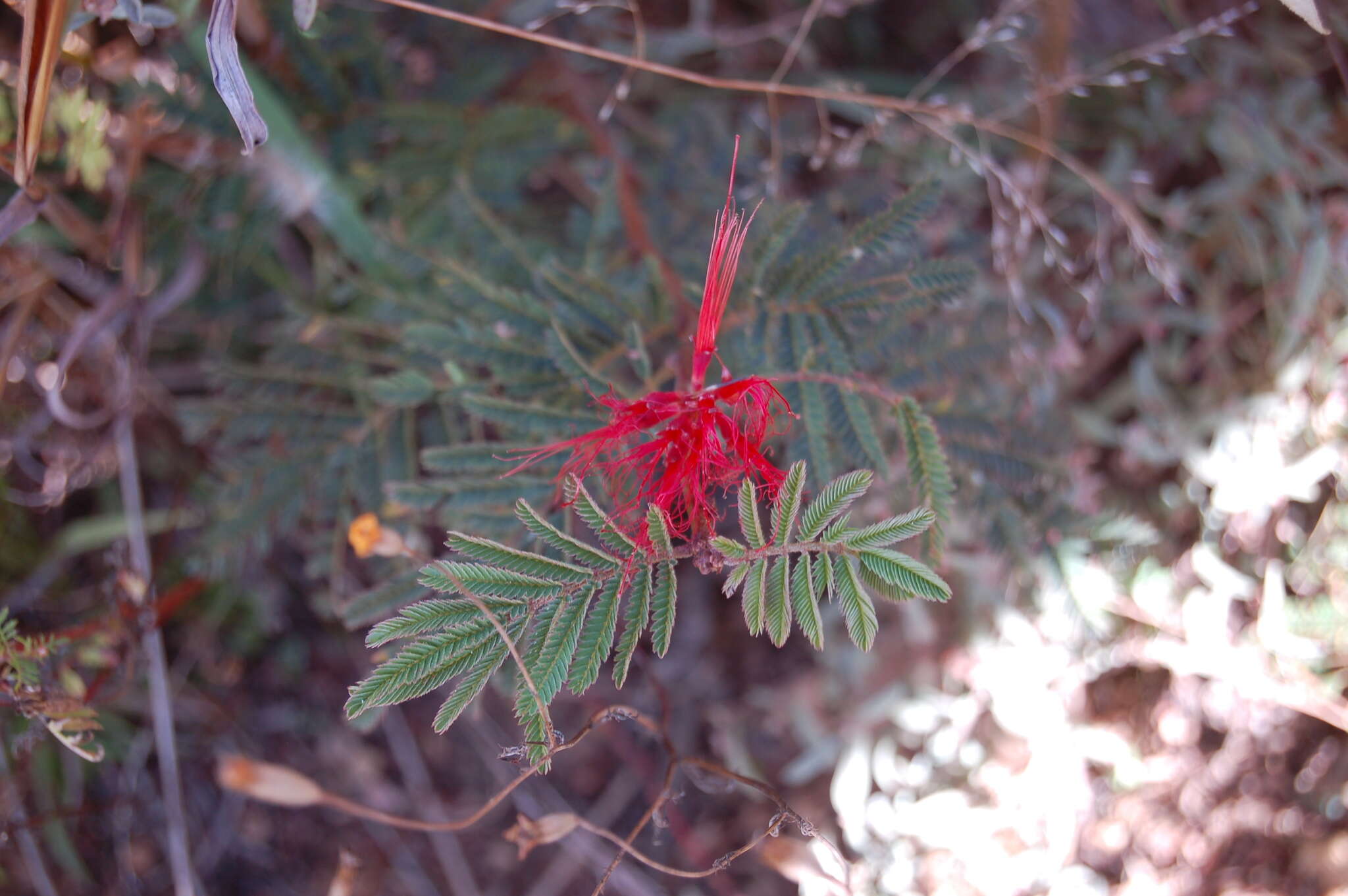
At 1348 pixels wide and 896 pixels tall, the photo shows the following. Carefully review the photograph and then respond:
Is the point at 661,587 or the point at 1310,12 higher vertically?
the point at 1310,12

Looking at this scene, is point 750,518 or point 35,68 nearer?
point 750,518

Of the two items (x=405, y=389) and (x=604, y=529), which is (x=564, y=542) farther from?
(x=405, y=389)

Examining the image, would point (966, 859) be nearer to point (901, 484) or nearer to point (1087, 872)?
point (1087, 872)

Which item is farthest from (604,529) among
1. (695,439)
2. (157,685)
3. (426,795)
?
(426,795)

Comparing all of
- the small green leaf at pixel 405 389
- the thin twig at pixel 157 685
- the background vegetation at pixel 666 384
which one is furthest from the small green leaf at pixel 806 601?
the thin twig at pixel 157 685

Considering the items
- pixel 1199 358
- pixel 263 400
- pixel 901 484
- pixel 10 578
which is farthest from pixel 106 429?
pixel 1199 358

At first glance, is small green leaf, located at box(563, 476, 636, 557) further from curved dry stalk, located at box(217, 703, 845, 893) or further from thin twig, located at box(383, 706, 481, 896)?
thin twig, located at box(383, 706, 481, 896)
